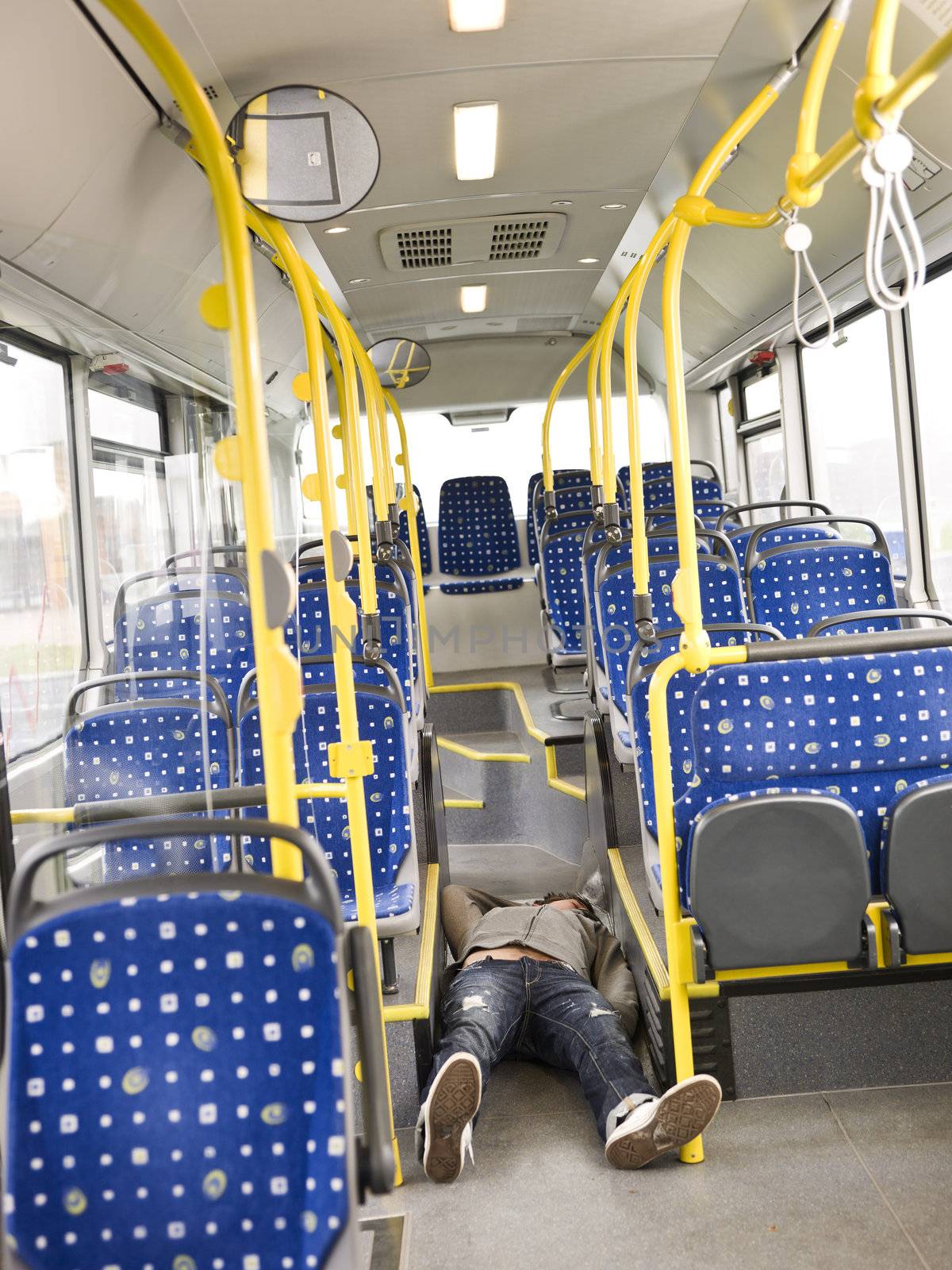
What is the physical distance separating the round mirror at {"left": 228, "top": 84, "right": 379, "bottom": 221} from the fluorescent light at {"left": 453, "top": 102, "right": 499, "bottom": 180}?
6.60ft

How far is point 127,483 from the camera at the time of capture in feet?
8.31

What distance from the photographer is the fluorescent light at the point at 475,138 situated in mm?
4719

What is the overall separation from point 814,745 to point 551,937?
135cm

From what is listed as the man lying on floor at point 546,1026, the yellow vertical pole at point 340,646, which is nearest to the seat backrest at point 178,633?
the yellow vertical pole at point 340,646

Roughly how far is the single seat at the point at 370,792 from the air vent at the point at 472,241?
151 inches

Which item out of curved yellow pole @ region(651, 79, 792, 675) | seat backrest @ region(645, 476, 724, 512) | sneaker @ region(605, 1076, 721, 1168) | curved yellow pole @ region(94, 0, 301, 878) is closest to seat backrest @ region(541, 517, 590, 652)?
seat backrest @ region(645, 476, 724, 512)

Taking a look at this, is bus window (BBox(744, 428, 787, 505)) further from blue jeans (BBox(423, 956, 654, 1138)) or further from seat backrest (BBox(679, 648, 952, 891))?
seat backrest (BBox(679, 648, 952, 891))

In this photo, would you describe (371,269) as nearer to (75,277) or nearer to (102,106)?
(102,106)

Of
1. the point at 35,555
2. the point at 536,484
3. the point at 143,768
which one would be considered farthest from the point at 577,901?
the point at 536,484

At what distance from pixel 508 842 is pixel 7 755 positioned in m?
4.10

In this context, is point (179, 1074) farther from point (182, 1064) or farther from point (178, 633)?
point (178, 633)

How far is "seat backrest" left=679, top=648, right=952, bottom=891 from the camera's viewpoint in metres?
2.66

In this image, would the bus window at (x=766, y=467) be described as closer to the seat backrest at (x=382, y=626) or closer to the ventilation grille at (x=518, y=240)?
the ventilation grille at (x=518, y=240)

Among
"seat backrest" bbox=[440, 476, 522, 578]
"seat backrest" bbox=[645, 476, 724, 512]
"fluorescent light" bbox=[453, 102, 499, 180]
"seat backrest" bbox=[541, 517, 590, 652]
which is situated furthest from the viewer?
"seat backrest" bbox=[440, 476, 522, 578]
